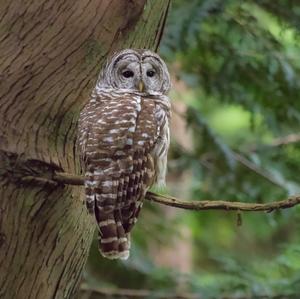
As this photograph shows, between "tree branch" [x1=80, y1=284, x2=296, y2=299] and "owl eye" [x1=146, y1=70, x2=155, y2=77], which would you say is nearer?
"owl eye" [x1=146, y1=70, x2=155, y2=77]

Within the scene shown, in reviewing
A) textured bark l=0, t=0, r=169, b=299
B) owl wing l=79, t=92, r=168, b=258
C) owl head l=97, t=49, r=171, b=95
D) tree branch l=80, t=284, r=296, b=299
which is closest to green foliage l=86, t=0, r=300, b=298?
tree branch l=80, t=284, r=296, b=299

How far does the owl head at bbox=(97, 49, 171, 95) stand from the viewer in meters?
3.70

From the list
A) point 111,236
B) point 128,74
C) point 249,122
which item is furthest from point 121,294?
point 111,236

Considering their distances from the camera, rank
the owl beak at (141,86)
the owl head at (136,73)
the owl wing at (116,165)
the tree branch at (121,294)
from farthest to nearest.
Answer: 1. the tree branch at (121,294)
2. the owl beak at (141,86)
3. the owl head at (136,73)
4. the owl wing at (116,165)

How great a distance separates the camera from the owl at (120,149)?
3.34 m

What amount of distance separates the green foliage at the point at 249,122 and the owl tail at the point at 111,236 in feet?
5.85

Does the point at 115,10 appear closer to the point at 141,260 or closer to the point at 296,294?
the point at 296,294

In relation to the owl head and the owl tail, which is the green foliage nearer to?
the owl head

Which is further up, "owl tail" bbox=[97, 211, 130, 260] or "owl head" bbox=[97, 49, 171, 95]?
"owl head" bbox=[97, 49, 171, 95]

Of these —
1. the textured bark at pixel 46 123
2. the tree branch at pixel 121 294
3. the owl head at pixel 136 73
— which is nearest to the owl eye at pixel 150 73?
the owl head at pixel 136 73

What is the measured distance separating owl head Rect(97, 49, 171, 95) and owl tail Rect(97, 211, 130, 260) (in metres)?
0.62

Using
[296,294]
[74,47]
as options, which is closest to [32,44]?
[74,47]

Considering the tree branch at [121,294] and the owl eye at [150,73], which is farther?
the tree branch at [121,294]

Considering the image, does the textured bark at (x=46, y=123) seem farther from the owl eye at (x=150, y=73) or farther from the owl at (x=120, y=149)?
the owl eye at (x=150, y=73)
